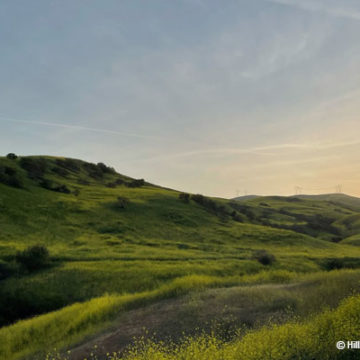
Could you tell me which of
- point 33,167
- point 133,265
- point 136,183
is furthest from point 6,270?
point 136,183

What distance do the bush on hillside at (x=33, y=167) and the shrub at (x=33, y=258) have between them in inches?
1621

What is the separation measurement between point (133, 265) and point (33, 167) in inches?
2162

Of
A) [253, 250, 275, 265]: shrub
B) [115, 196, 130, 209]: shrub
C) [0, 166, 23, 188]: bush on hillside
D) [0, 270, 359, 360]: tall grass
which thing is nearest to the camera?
[0, 270, 359, 360]: tall grass

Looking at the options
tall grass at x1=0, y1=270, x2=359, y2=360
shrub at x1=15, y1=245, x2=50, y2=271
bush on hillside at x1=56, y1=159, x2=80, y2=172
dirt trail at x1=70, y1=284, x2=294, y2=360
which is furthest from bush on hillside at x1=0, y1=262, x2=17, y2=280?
bush on hillside at x1=56, y1=159, x2=80, y2=172

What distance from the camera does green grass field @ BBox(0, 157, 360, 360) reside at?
42.0 feet

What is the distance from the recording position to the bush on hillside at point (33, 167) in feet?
225

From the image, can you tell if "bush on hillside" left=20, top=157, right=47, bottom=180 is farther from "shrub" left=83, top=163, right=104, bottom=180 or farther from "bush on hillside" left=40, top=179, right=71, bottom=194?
"shrub" left=83, top=163, right=104, bottom=180

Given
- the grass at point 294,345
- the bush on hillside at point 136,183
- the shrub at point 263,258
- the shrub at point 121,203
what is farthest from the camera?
the bush on hillside at point 136,183

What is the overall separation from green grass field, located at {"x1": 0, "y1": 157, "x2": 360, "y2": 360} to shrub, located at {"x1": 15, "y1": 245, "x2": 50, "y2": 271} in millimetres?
519

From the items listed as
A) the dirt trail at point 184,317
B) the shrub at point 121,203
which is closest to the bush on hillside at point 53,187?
the shrub at point 121,203

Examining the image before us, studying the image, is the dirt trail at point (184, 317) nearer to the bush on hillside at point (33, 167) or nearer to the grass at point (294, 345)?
the grass at point (294, 345)

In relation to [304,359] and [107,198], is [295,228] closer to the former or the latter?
[107,198]

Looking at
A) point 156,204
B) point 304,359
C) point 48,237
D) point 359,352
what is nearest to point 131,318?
point 304,359

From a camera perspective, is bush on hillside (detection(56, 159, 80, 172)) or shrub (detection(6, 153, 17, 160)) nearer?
shrub (detection(6, 153, 17, 160))
